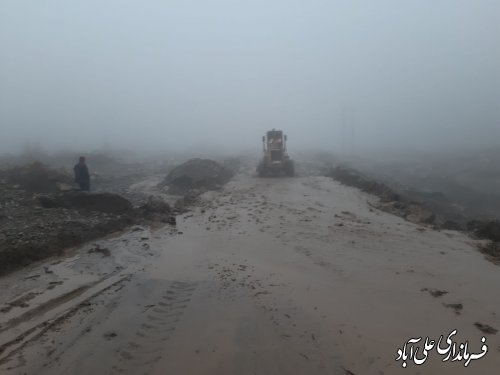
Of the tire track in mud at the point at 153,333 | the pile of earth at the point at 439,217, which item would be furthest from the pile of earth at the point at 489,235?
the tire track in mud at the point at 153,333

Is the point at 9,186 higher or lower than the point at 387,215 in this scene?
higher

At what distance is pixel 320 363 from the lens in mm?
4473

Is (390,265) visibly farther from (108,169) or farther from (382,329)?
(108,169)

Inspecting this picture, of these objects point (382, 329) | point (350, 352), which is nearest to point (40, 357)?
point (350, 352)

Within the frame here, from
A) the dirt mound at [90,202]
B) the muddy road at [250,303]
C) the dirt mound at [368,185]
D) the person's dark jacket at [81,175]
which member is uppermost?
the person's dark jacket at [81,175]

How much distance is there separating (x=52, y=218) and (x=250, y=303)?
7013mm

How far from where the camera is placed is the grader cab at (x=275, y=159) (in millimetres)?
26578

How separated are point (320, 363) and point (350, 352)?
474 millimetres

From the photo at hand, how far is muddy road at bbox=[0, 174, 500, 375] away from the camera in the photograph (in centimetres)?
456

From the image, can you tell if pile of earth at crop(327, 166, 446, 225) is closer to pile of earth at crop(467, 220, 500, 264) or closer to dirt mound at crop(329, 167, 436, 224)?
dirt mound at crop(329, 167, 436, 224)

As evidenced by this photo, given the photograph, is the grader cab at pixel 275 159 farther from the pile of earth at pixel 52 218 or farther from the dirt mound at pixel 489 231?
the dirt mound at pixel 489 231

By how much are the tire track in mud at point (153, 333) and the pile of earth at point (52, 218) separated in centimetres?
360

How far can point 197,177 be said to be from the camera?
2316cm

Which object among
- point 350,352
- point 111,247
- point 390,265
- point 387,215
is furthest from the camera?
point 387,215
